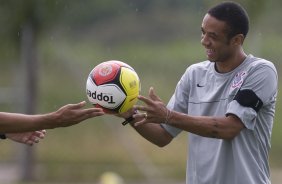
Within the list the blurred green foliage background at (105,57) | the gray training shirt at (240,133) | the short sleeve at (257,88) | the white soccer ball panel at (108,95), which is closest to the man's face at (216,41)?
the gray training shirt at (240,133)

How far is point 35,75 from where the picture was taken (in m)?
18.1

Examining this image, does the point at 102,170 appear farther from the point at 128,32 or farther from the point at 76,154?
the point at 128,32

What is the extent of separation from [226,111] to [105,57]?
11.5 meters

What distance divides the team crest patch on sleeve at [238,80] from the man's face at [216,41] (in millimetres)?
191

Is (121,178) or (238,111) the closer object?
(238,111)

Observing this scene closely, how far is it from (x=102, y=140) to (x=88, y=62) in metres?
1.66

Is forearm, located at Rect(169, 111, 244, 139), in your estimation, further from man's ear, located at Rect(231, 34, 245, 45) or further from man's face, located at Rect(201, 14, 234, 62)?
man's ear, located at Rect(231, 34, 245, 45)

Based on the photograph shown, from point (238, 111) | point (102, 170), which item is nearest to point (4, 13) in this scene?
point (102, 170)

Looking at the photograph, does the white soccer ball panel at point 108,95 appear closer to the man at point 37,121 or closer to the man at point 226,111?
the man at point 226,111

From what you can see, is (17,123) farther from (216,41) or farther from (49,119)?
(216,41)

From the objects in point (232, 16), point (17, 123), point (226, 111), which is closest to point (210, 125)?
point (226, 111)

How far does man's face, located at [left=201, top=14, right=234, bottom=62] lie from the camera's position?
6930mm

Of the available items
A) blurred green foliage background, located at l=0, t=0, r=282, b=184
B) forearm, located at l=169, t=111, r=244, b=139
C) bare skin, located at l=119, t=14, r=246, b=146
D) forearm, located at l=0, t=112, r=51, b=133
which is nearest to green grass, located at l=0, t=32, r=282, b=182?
blurred green foliage background, located at l=0, t=0, r=282, b=184

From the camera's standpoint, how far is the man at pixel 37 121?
632cm
